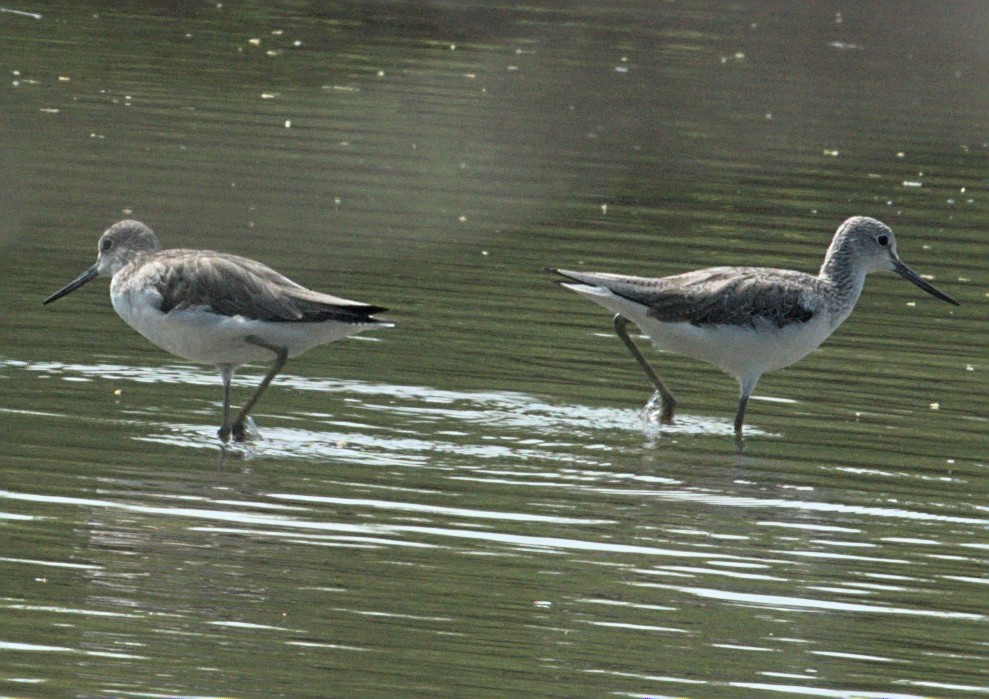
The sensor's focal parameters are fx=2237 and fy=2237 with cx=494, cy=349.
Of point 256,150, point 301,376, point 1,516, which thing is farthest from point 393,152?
point 1,516

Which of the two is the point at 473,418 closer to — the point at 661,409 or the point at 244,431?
the point at 661,409

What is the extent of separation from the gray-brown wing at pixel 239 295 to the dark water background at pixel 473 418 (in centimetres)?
64

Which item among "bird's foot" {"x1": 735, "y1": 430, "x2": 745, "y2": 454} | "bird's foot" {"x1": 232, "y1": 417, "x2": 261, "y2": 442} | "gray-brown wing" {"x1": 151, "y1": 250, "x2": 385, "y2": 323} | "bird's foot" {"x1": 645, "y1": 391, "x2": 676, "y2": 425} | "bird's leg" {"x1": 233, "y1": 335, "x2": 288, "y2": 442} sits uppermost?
"gray-brown wing" {"x1": 151, "y1": 250, "x2": 385, "y2": 323}

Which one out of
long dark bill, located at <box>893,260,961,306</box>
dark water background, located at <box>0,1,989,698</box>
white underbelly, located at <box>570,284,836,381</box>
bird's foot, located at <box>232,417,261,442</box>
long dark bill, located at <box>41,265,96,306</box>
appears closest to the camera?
dark water background, located at <box>0,1,989,698</box>

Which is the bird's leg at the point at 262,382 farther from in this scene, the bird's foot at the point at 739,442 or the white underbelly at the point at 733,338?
the bird's foot at the point at 739,442

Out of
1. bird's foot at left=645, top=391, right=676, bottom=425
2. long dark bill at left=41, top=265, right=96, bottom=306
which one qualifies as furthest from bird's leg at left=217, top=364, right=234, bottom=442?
bird's foot at left=645, top=391, right=676, bottom=425

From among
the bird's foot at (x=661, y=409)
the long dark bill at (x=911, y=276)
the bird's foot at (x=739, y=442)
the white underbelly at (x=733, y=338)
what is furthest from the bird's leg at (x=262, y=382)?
the long dark bill at (x=911, y=276)

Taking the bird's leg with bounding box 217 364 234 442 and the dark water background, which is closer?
the dark water background

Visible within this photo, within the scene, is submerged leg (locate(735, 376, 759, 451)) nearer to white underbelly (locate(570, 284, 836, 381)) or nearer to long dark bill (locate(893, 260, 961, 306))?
white underbelly (locate(570, 284, 836, 381))

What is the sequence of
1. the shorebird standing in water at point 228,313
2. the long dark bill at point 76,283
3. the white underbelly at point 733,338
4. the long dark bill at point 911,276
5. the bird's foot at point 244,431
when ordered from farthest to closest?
the long dark bill at point 911,276 < the long dark bill at point 76,283 < the white underbelly at point 733,338 < the shorebird standing in water at point 228,313 < the bird's foot at point 244,431

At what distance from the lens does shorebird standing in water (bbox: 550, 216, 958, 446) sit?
12.8 m

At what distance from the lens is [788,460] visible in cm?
1211

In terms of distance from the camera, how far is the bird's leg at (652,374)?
12883 millimetres

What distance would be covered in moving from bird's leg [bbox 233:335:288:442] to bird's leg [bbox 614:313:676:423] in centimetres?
226
